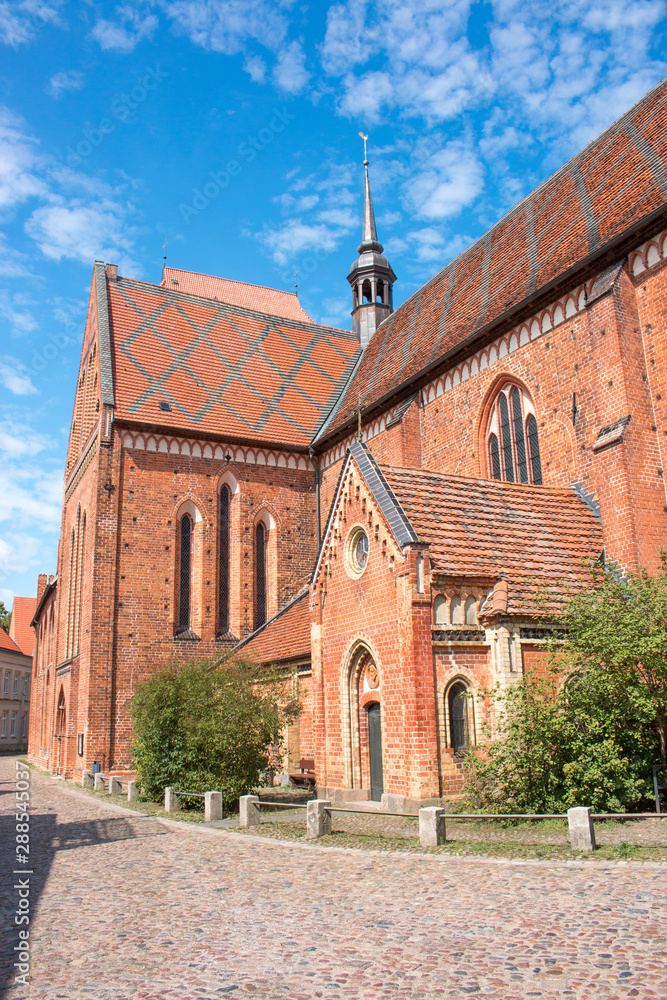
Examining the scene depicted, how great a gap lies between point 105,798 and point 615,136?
1957cm

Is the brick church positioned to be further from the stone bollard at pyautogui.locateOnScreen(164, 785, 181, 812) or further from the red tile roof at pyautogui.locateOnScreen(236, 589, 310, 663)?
the stone bollard at pyautogui.locateOnScreen(164, 785, 181, 812)

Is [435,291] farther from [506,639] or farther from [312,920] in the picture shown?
[312,920]

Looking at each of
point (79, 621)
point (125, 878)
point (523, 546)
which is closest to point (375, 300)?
Answer: point (79, 621)

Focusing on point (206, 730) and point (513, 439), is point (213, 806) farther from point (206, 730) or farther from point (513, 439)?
point (513, 439)

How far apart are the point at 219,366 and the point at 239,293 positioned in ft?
51.0

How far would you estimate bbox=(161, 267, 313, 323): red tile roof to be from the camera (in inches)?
1604

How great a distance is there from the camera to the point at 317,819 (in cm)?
1095

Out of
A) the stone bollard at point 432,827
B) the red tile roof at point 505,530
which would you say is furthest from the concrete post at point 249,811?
the red tile roof at point 505,530

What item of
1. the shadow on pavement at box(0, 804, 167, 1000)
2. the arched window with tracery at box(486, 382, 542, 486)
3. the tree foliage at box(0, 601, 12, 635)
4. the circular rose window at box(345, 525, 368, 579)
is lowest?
the shadow on pavement at box(0, 804, 167, 1000)

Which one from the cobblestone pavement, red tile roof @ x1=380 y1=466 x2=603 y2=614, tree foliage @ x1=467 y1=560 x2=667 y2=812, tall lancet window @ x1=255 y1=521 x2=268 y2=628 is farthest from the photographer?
tall lancet window @ x1=255 y1=521 x2=268 y2=628

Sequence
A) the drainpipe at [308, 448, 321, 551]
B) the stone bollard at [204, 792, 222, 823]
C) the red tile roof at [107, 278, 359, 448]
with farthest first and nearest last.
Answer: the drainpipe at [308, 448, 321, 551], the red tile roof at [107, 278, 359, 448], the stone bollard at [204, 792, 222, 823]

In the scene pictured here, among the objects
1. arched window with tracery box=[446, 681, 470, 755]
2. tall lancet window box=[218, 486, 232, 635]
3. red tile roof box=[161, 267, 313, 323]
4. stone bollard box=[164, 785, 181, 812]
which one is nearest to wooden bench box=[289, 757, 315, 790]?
stone bollard box=[164, 785, 181, 812]

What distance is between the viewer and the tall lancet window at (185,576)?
80.4 feet

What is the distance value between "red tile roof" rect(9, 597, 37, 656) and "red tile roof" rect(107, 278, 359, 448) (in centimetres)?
4087
